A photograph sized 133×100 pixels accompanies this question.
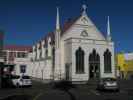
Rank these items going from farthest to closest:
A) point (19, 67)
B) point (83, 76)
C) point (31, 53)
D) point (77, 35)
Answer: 1. point (31, 53)
2. point (19, 67)
3. point (77, 35)
4. point (83, 76)

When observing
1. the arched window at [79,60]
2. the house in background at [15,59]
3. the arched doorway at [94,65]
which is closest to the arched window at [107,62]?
the arched doorway at [94,65]

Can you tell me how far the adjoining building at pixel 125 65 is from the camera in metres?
62.2

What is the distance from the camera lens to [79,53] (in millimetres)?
44719

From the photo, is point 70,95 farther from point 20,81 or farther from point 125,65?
point 125,65

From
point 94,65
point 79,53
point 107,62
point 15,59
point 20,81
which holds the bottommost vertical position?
point 20,81

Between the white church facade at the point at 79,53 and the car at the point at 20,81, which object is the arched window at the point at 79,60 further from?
the car at the point at 20,81

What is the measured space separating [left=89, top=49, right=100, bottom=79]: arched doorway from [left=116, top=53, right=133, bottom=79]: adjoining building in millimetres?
15590

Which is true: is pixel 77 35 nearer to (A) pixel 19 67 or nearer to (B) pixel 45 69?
(B) pixel 45 69

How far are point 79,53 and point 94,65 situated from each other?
404cm

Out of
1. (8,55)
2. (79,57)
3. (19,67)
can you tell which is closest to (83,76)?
(79,57)

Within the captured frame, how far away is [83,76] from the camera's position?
4441cm

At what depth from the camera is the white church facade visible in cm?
4431

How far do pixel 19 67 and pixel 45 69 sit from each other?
13412mm

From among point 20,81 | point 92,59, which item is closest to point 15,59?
point 92,59
